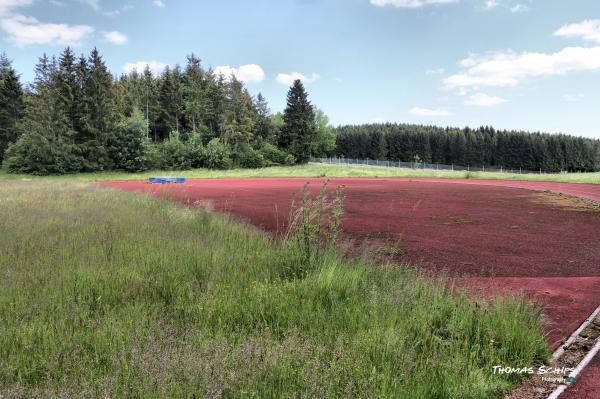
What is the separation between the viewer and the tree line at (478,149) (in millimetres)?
117688

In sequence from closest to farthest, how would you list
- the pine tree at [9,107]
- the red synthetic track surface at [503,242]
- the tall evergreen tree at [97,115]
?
the red synthetic track surface at [503,242]
the tall evergreen tree at [97,115]
the pine tree at [9,107]

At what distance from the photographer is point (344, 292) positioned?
4.48 m

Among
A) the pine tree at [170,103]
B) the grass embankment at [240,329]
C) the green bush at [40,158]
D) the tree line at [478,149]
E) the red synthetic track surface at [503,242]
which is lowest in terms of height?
the red synthetic track surface at [503,242]

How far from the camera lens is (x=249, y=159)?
Result: 227 ft

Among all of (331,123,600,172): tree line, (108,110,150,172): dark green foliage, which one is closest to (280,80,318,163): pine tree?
(108,110,150,172): dark green foliage

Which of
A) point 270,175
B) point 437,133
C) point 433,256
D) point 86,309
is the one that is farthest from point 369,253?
point 437,133

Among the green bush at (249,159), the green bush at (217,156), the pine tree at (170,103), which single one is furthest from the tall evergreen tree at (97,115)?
the green bush at (249,159)

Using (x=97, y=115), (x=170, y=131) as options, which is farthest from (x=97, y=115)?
(x=170, y=131)

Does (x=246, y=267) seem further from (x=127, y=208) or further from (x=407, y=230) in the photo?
(x=127, y=208)

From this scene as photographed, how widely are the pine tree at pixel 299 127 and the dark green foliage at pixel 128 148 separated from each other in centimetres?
2786

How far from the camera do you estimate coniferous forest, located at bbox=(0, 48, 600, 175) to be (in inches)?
2048

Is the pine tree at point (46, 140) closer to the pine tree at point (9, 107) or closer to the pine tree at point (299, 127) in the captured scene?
the pine tree at point (9, 107)

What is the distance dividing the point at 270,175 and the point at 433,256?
42171mm

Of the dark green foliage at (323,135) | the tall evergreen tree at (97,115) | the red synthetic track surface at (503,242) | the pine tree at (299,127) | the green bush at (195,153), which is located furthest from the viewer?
the dark green foliage at (323,135)
